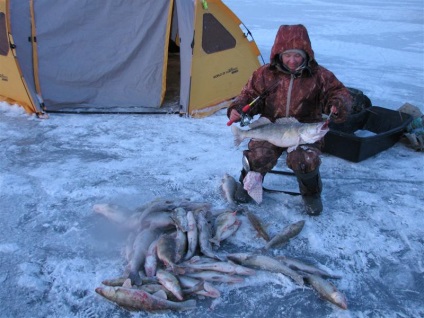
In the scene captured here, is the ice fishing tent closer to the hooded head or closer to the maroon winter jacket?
the maroon winter jacket

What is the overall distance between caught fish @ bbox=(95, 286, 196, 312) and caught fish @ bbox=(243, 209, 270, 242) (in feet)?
2.82

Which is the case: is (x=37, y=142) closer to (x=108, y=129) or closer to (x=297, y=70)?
(x=108, y=129)

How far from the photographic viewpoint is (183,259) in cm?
285

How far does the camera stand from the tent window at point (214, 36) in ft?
18.4

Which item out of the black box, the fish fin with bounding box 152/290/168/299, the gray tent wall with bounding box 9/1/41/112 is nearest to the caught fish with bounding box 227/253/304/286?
the fish fin with bounding box 152/290/168/299

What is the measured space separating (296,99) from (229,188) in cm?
96

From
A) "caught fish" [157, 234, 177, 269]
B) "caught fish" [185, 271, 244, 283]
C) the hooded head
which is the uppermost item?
the hooded head

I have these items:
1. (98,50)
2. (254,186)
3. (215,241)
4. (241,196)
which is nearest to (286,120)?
(254,186)

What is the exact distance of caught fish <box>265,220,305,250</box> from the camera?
3.09 m

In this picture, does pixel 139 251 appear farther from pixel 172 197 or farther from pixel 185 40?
pixel 185 40

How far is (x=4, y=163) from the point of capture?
14.3 feet

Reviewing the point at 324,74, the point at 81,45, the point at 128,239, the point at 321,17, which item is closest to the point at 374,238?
the point at 324,74

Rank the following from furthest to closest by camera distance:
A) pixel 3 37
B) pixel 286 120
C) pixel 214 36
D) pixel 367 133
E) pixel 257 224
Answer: pixel 214 36 < pixel 3 37 < pixel 367 133 < pixel 286 120 < pixel 257 224

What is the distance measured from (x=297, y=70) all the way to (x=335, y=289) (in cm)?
176
